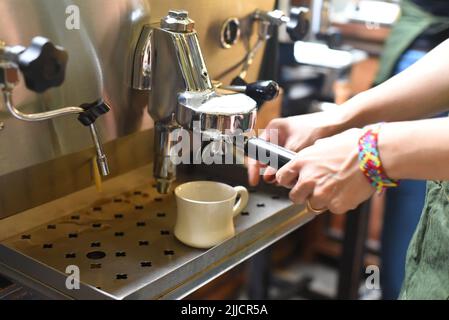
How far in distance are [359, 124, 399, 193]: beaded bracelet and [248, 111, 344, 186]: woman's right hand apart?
0.17 meters

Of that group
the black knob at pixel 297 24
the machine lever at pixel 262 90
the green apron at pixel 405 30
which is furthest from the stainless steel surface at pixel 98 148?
the green apron at pixel 405 30

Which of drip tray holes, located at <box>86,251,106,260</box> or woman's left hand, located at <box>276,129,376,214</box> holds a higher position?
woman's left hand, located at <box>276,129,376,214</box>

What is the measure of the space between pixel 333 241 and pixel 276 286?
1.30 ft

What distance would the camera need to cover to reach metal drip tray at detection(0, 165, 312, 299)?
0.71 meters

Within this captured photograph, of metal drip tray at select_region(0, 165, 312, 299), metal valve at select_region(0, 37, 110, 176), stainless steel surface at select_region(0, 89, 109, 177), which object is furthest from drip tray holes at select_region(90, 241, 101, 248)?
metal valve at select_region(0, 37, 110, 176)

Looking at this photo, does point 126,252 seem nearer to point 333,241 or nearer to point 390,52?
point 390,52

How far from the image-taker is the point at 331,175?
73cm

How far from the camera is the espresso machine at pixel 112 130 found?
0.68m

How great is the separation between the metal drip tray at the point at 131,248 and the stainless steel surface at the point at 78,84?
0.05m

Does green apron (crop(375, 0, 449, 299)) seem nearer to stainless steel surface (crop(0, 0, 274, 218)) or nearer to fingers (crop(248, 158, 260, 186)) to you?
fingers (crop(248, 158, 260, 186))

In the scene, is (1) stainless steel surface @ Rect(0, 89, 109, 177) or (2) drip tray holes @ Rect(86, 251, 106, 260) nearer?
(1) stainless steel surface @ Rect(0, 89, 109, 177)

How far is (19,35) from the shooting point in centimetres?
66

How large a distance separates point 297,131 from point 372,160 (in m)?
0.20

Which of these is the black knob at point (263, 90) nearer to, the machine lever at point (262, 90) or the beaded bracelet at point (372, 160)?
the machine lever at point (262, 90)
